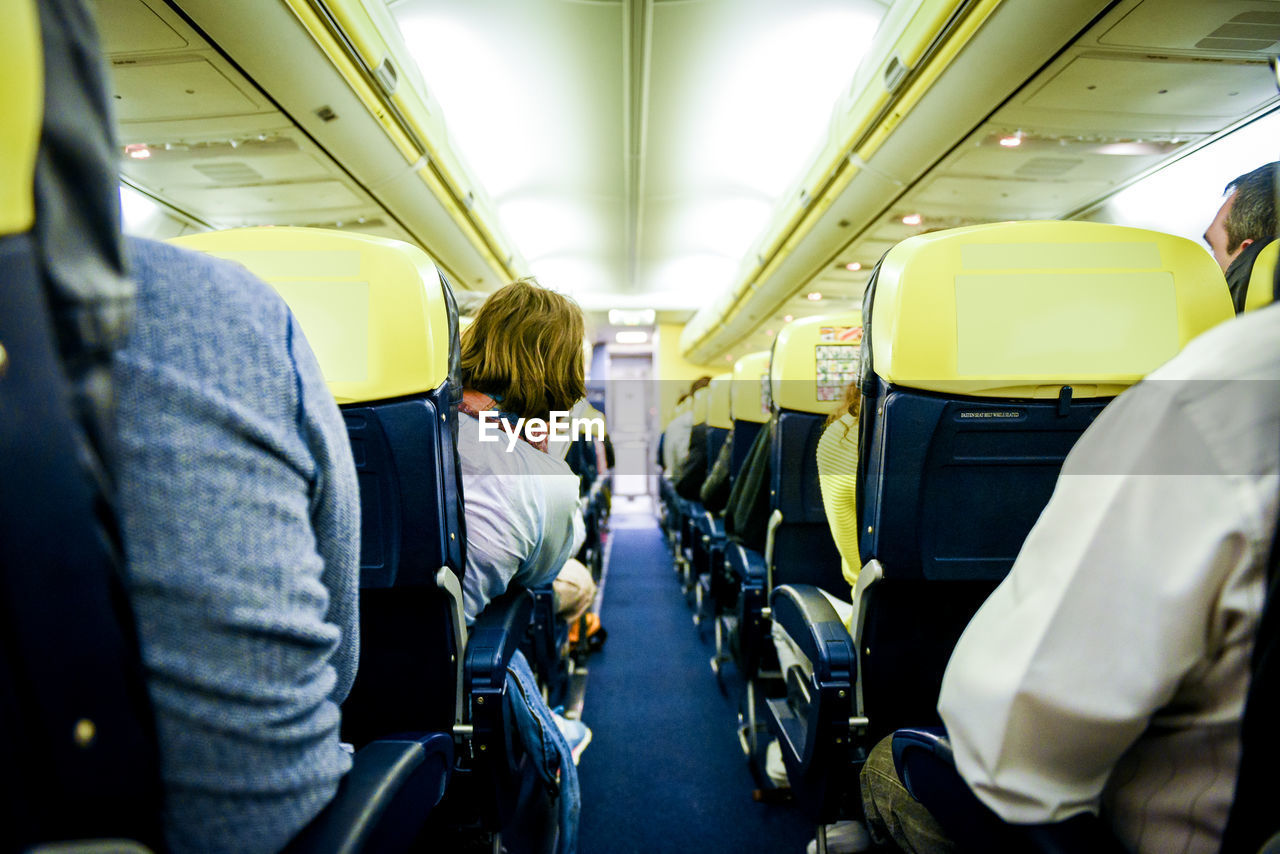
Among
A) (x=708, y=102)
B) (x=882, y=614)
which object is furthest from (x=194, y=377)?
(x=708, y=102)

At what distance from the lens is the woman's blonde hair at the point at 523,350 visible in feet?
5.46

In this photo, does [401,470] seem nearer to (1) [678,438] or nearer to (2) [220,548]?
(2) [220,548]

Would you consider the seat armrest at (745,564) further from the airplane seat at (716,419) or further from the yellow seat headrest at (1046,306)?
the airplane seat at (716,419)

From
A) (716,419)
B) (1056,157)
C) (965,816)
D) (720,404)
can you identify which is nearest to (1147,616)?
(965,816)

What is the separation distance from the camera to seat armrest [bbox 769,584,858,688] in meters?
1.40

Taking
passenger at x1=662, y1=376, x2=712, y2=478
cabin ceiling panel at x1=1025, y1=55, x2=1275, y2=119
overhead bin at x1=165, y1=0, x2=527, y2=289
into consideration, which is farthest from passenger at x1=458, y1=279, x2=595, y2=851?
passenger at x1=662, y1=376, x2=712, y2=478

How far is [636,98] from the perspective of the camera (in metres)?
4.29

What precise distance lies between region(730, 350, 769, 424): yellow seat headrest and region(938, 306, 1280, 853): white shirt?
101 inches

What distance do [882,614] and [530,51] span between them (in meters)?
4.35

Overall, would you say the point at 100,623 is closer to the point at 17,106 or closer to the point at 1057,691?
the point at 17,106

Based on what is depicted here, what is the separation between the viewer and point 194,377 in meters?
0.49

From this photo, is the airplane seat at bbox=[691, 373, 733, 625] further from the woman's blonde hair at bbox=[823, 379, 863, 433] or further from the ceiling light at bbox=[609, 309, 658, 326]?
the ceiling light at bbox=[609, 309, 658, 326]

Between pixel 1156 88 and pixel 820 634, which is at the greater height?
pixel 1156 88

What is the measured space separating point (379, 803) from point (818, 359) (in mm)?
2024
